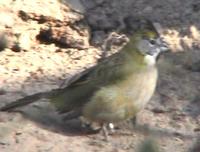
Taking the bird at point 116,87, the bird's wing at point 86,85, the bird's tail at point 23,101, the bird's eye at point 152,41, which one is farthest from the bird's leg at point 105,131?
the bird's eye at point 152,41

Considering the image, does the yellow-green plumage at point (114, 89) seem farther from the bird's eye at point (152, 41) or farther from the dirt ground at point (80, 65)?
the dirt ground at point (80, 65)

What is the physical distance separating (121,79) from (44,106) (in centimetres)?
67

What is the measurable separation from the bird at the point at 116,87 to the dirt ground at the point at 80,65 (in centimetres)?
15

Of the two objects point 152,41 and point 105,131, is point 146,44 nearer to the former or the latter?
point 152,41

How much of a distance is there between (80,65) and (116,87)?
2.92ft

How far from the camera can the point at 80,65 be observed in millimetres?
5422

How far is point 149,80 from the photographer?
4621 mm

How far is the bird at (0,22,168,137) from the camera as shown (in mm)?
4551

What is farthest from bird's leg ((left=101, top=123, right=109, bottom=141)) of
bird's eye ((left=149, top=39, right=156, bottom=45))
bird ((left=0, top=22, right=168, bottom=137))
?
bird's eye ((left=149, top=39, right=156, bottom=45))

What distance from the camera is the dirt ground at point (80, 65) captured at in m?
4.53

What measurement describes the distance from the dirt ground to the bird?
0.15 metres

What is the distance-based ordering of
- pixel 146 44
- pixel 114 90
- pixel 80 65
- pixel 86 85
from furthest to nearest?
pixel 80 65
pixel 146 44
pixel 86 85
pixel 114 90

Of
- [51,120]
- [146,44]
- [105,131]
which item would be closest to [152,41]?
[146,44]

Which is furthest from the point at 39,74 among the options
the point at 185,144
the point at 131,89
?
the point at 185,144
